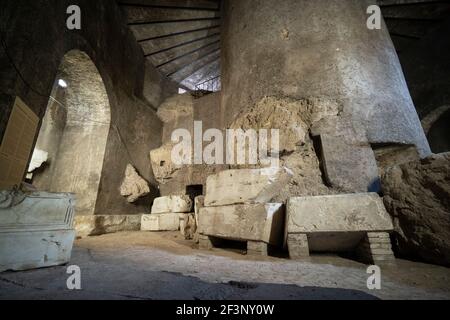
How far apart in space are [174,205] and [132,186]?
4.23 ft

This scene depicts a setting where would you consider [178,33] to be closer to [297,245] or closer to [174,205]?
[174,205]

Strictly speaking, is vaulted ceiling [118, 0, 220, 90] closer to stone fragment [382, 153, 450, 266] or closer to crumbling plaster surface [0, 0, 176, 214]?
crumbling plaster surface [0, 0, 176, 214]

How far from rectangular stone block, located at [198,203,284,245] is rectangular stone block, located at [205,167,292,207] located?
5.1 inches

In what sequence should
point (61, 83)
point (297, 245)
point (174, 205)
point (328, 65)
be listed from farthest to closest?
point (61, 83) < point (174, 205) < point (328, 65) < point (297, 245)

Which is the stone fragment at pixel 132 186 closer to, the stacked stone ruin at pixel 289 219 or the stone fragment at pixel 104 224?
the stone fragment at pixel 104 224

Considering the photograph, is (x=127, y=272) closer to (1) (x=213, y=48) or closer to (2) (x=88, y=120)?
(2) (x=88, y=120)

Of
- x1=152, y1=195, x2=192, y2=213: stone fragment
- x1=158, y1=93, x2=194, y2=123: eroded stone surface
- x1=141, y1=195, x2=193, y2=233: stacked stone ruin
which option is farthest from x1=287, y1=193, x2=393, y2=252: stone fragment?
x1=158, y1=93, x2=194, y2=123: eroded stone surface

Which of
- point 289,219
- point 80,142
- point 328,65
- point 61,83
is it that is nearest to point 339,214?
point 289,219

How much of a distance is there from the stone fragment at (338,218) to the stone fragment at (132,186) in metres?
4.36

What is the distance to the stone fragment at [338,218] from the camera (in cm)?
213

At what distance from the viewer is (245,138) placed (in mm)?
4016

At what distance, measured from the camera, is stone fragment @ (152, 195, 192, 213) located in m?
5.17

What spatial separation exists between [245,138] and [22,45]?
3.53 meters

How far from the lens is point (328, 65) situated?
12.0 feet
